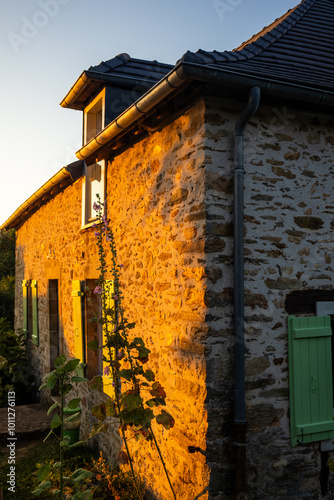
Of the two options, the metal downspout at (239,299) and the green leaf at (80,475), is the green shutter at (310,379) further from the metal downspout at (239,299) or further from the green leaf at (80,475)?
the green leaf at (80,475)

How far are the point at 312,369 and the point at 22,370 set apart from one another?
796 centimetres

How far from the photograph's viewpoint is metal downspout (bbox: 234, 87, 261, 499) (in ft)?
10.8

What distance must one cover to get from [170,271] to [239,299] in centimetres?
78

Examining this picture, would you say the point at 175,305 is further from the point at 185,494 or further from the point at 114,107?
the point at 114,107

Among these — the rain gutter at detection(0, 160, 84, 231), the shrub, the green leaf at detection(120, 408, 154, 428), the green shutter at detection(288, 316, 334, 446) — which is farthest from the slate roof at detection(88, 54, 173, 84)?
the shrub

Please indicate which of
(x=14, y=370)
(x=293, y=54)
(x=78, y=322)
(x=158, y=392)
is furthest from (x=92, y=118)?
(x=14, y=370)

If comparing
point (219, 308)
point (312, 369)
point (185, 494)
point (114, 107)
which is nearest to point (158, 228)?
point (219, 308)

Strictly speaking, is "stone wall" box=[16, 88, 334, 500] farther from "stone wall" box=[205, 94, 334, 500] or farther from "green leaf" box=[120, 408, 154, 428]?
"green leaf" box=[120, 408, 154, 428]

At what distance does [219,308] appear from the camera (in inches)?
134

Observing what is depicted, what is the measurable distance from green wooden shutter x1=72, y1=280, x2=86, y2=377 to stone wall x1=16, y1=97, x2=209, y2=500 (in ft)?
2.76

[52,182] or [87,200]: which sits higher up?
[52,182]

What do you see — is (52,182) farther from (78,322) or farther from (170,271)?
(170,271)

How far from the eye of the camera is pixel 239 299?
338cm

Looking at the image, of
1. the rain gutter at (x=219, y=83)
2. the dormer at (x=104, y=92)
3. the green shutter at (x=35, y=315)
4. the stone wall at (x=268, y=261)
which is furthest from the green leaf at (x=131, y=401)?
the green shutter at (x=35, y=315)
